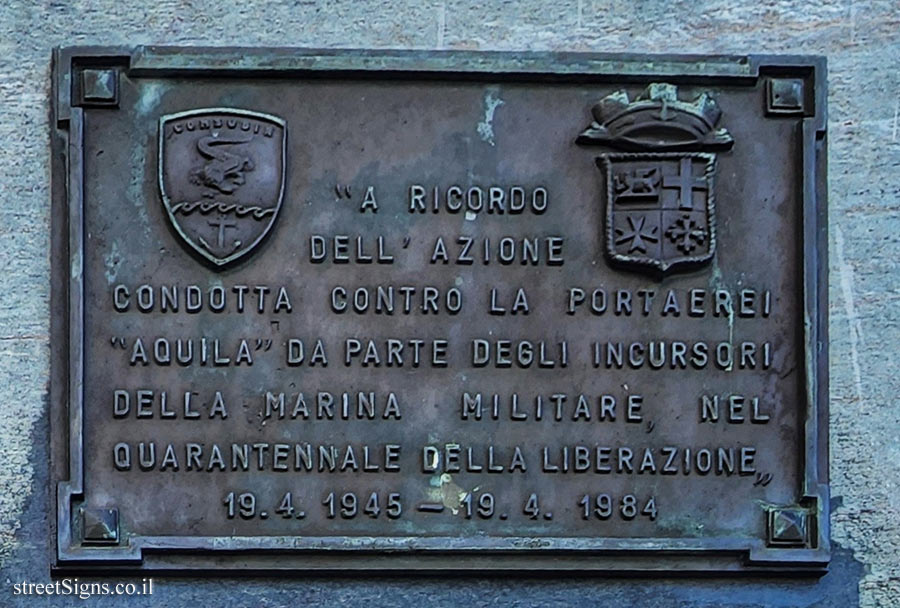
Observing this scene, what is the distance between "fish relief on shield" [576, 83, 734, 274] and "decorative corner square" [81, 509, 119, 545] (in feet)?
4.83

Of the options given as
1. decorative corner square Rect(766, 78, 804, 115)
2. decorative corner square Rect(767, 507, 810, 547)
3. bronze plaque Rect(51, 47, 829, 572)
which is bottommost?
decorative corner square Rect(767, 507, 810, 547)

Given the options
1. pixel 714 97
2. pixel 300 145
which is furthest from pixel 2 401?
pixel 714 97

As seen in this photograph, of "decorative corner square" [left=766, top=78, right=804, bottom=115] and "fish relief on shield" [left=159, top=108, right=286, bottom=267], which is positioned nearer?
"fish relief on shield" [left=159, top=108, right=286, bottom=267]

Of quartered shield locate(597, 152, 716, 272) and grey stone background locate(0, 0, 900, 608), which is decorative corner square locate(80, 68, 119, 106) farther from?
quartered shield locate(597, 152, 716, 272)

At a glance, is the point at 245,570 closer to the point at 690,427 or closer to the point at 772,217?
the point at 690,427

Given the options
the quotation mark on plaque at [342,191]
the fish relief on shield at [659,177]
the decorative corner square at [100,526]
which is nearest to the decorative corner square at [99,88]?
the quotation mark on plaque at [342,191]

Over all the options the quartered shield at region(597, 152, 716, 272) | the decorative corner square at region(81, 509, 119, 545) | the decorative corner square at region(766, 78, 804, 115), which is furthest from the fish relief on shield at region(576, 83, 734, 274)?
the decorative corner square at region(81, 509, 119, 545)

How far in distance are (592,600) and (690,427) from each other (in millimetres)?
532

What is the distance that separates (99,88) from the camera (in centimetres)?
441

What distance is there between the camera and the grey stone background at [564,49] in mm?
4406

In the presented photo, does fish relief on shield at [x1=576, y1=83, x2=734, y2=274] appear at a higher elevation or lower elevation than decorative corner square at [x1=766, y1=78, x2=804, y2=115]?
lower

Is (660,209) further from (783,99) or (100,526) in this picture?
(100,526)

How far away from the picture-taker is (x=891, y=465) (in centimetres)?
446

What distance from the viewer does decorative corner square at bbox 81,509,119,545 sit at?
4309 mm
